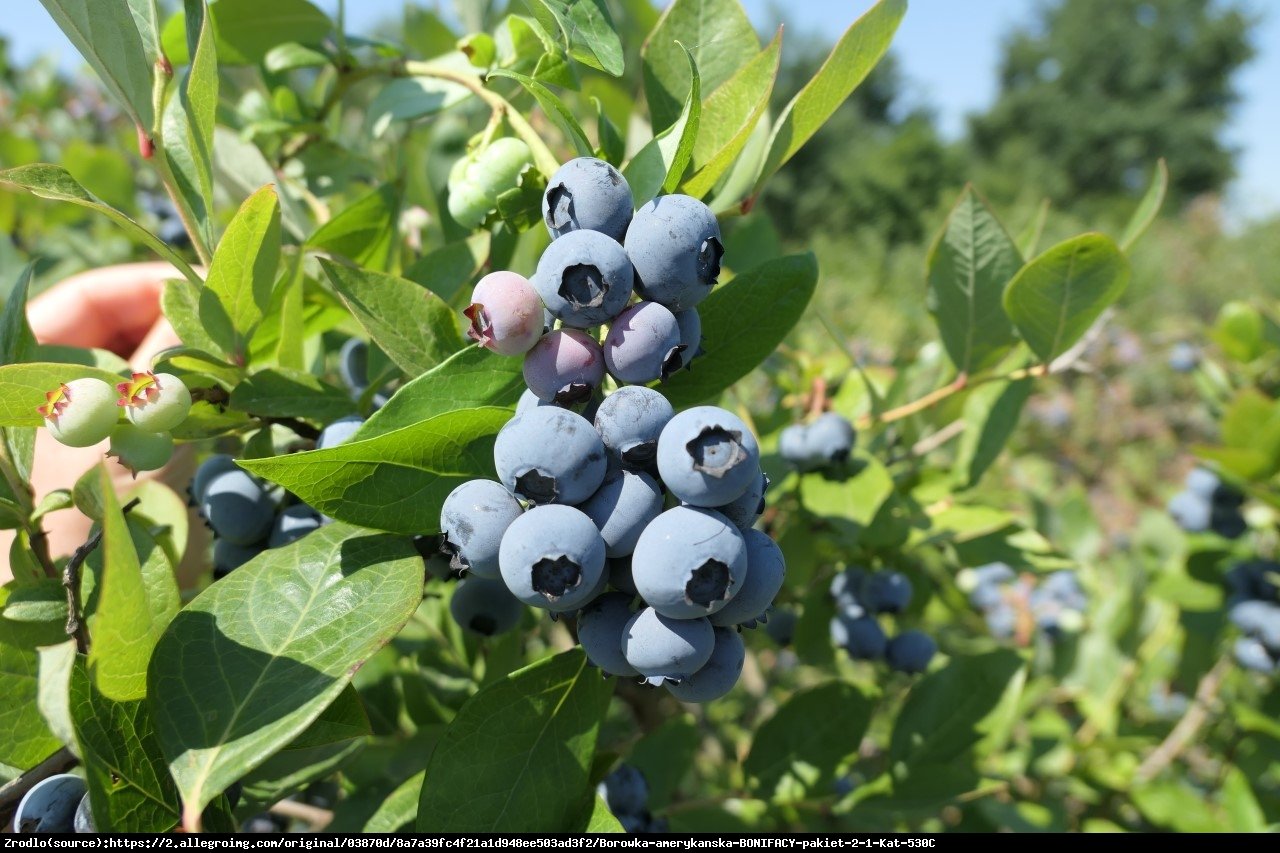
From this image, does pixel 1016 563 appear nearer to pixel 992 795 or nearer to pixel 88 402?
pixel 992 795

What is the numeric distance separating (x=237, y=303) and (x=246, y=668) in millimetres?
351

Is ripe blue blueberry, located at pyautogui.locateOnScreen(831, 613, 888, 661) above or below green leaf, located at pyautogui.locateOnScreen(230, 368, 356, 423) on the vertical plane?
below

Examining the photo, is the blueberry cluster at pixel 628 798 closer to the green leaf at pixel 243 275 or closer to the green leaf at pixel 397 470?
the green leaf at pixel 397 470

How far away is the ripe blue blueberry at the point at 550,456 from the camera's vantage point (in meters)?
0.59

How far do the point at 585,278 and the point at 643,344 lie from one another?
7 centimetres

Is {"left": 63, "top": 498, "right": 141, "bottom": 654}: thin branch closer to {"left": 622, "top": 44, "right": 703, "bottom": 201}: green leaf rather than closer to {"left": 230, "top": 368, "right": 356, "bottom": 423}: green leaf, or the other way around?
{"left": 230, "top": 368, "right": 356, "bottom": 423}: green leaf

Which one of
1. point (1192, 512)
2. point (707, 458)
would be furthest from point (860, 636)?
point (1192, 512)

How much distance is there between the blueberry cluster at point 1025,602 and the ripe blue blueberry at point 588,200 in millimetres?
1861

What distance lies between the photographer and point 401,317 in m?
0.75

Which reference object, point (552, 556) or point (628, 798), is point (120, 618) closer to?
point (552, 556)

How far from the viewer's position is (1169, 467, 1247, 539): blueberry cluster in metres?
1.84

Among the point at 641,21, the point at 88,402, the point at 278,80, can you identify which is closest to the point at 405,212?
the point at 278,80

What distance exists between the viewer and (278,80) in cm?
124

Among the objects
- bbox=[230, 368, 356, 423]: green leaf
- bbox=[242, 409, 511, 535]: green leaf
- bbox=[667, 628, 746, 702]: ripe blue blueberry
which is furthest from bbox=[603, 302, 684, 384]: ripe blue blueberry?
bbox=[230, 368, 356, 423]: green leaf
